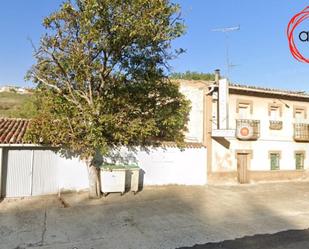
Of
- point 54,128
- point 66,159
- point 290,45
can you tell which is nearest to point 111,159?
point 66,159

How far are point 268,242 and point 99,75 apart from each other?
916cm

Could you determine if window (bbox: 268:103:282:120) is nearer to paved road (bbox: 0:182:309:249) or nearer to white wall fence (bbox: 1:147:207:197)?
white wall fence (bbox: 1:147:207:197)

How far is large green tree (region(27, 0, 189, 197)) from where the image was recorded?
11438 millimetres

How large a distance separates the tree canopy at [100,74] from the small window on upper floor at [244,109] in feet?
19.6

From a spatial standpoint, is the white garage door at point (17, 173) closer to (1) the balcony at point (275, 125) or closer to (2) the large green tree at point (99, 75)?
(2) the large green tree at point (99, 75)

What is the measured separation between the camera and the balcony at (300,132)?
19766 mm

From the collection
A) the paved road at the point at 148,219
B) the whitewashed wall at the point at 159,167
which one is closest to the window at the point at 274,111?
the whitewashed wall at the point at 159,167

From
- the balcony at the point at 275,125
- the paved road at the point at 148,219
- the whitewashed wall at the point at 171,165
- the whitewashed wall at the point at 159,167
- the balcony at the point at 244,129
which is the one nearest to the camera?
the paved road at the point at 148,219

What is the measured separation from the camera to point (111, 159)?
1488 centimetres

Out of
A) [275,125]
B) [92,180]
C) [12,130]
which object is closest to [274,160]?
[275,125]

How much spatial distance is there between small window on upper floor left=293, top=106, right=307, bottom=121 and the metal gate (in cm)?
1541

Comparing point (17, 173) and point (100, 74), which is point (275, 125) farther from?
point (17, 173)

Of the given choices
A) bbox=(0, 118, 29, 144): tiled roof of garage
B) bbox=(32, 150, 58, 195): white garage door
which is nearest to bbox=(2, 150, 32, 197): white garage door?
bbox=(32, 150, 58, 195): white garage door

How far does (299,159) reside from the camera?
2034 cm
